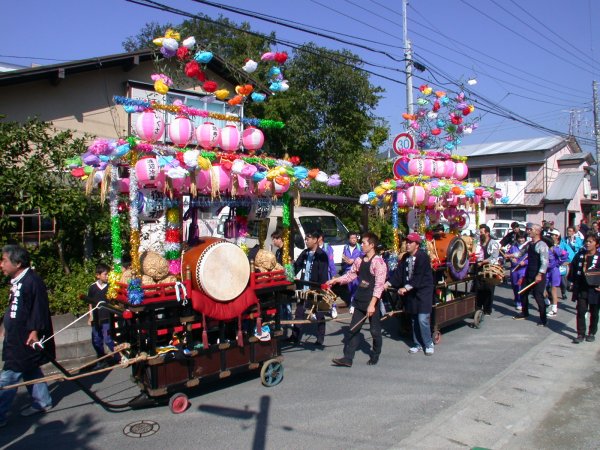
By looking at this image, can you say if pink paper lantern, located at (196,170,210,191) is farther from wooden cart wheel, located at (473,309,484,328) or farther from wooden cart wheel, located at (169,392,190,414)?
wooden cart wheel, located at (473,309,484,328)

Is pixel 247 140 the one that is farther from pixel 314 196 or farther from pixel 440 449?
pixel 314 196

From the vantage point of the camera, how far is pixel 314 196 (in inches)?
497

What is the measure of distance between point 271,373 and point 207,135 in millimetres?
2970

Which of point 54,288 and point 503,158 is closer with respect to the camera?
point 54,288

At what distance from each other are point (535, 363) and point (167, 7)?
827 cm

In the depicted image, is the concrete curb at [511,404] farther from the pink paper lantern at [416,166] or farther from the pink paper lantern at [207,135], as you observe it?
the pink paper lantern at [207,135]

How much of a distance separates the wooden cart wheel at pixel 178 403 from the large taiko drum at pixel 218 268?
1.08 metres

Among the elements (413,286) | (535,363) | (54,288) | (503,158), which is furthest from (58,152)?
(503,158)

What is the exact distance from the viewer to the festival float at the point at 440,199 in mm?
7887

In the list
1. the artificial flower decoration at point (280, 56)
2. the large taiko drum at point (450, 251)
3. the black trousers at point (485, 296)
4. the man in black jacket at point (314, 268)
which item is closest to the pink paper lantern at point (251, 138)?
the artificial flower decoration at point (280, 56)

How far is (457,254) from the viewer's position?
27.1 feet

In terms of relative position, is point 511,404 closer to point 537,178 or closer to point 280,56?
point 280,56

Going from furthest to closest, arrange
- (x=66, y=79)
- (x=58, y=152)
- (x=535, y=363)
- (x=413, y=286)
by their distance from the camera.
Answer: (x=66, y=79) → (x=58, y=152) → (x=413, y=286) → (x=535, y=363)

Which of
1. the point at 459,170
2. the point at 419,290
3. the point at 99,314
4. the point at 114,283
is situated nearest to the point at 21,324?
the point at 114,283
